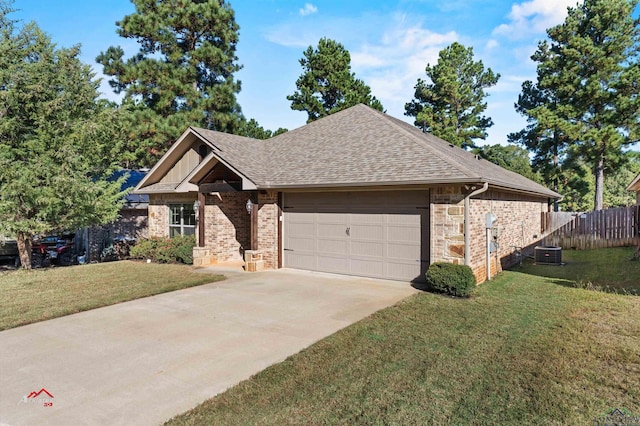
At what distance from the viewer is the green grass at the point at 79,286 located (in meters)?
7.16

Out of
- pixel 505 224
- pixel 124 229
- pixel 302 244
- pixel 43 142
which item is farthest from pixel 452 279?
pixel 124 229

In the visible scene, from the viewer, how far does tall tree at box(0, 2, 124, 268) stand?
440 inches

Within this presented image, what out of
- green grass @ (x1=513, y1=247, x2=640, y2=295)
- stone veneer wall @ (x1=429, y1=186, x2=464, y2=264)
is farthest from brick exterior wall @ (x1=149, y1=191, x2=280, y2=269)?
green grass @ (x1=513, y1=247, x2=640, y2=295)

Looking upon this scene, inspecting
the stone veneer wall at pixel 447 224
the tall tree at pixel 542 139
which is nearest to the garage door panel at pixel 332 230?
the stone veneer wall at pixel 447 224

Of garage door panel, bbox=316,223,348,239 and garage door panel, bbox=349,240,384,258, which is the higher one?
garage door panel, bbox=316,223,348,239

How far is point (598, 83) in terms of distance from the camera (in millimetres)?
22844

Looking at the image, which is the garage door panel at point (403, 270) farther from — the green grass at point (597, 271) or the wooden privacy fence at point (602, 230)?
the wooden privacy fence at point (602, 230)

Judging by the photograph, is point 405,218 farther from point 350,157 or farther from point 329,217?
point 350,157

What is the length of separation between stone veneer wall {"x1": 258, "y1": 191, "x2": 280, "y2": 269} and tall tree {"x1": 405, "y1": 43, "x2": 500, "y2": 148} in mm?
21351

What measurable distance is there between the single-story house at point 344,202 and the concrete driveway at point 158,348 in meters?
1.77

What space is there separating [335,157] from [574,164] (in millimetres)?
23950

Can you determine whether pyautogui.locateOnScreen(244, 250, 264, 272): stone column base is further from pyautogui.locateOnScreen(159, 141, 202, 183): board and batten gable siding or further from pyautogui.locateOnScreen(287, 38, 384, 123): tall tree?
pyautogui.locateOnScreen(287, 38, 384, 123): tall tree

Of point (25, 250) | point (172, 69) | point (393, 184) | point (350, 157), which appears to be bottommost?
point (25, 250)

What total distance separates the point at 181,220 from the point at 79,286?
595cm
